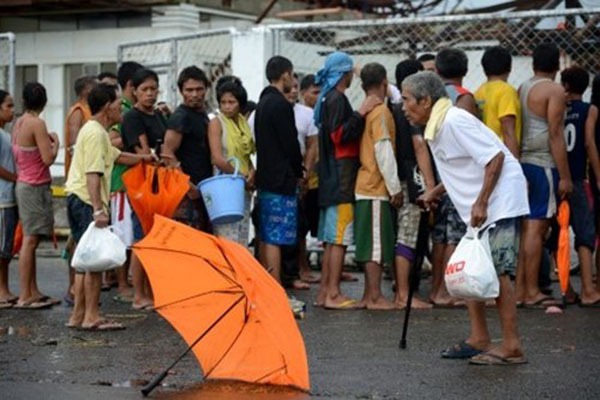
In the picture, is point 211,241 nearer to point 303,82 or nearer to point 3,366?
point 3,366

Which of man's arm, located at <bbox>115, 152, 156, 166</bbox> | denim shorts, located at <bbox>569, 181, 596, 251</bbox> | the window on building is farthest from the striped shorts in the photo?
the window on building

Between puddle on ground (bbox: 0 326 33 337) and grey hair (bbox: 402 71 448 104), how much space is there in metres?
3.44

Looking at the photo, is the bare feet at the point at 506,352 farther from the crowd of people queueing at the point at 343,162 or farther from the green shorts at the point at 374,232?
the green shorts at the point at 374,232

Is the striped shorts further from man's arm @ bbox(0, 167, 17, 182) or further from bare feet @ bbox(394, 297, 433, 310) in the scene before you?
man's arm @ bbox(0, 167, 17, 182)

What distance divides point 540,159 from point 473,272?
10.7ft

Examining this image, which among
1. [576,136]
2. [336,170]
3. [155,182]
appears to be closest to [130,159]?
[155,182]

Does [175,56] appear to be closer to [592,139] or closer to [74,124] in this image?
[74,124]

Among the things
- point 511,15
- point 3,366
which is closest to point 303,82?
point 511,15

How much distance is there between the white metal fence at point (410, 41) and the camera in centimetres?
1369

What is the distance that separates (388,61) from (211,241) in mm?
8786

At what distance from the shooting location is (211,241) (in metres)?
7.88

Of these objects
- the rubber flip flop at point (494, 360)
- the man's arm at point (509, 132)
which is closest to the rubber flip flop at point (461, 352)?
the rubber flip flop at point (494, 360)

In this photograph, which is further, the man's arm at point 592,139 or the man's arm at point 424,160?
the man's arm at point 592,139

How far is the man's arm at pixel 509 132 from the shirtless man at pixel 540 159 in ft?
0.55
